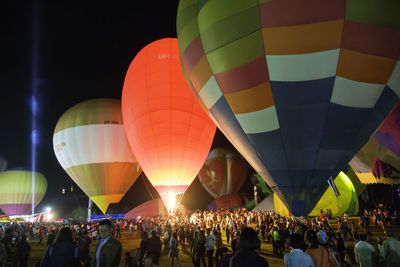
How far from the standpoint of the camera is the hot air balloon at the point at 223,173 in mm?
30469

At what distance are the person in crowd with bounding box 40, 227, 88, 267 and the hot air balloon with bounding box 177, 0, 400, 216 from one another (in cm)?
474

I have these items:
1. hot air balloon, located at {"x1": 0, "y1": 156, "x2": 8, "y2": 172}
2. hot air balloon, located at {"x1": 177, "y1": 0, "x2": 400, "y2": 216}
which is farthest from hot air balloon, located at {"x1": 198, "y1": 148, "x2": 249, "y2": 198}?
hot air balloon, located at {"x1": 0, "y1": 156, "x2": 8, "y2": 172}

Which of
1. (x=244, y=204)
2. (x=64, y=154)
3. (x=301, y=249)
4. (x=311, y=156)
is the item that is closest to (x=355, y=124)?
(x=311, y=156)

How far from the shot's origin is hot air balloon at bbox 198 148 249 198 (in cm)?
3047

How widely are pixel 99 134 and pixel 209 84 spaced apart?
1233 centimetres

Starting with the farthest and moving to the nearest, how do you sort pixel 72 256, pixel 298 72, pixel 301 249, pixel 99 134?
pixel 99 134 < pixel 298 72 < pixel 301 249 < pixel 72 256

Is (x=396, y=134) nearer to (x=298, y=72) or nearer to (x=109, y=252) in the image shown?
(x=298, y=72)

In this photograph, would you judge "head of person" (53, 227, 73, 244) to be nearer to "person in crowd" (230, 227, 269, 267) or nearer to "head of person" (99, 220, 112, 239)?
"head of person" (99, 220, 112, 239)

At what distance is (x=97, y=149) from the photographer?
17.6 meters

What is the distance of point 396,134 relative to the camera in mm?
9750

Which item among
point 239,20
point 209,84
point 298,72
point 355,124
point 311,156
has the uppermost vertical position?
point 239,20

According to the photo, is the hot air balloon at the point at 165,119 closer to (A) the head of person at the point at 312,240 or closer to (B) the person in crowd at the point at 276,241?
(B) the person in crowd at the point at 276,241

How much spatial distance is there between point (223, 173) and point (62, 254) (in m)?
28.7

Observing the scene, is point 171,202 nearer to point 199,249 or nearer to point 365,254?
point 199,249
